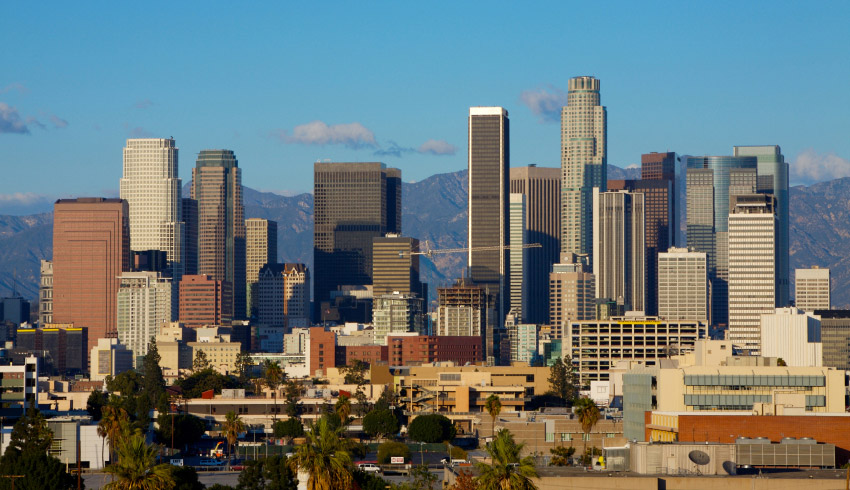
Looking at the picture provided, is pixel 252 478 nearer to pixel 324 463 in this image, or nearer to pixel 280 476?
pixel 280 476

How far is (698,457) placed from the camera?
112m

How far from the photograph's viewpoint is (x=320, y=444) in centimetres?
10681

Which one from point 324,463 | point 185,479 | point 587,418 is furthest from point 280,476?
point 587,418

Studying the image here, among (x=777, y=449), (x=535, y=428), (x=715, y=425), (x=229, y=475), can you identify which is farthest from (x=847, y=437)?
(x=229, y=475)

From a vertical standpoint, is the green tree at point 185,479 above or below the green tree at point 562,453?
above

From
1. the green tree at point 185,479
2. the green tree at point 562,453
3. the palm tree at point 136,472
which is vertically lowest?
the green tree at point 562,453

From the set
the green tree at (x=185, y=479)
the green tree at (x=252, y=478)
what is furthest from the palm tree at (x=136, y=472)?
the green tree at (x=252, y=478)

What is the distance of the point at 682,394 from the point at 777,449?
4738cm

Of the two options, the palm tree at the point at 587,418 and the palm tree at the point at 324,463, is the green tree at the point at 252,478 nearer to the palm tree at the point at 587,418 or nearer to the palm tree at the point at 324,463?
the palm tree at the point at 324,463

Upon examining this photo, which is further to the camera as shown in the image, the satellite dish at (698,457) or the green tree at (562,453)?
the green tree at (562,453)

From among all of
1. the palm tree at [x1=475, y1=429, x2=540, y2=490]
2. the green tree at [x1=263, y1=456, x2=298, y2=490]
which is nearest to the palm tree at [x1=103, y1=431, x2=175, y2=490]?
the palm tree at [x1=475, y1=429, x2=540, y2=490]

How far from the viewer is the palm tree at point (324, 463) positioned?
10550cm

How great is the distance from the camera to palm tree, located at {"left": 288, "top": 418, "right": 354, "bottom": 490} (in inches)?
4154

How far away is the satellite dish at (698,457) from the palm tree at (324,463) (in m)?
24.0
